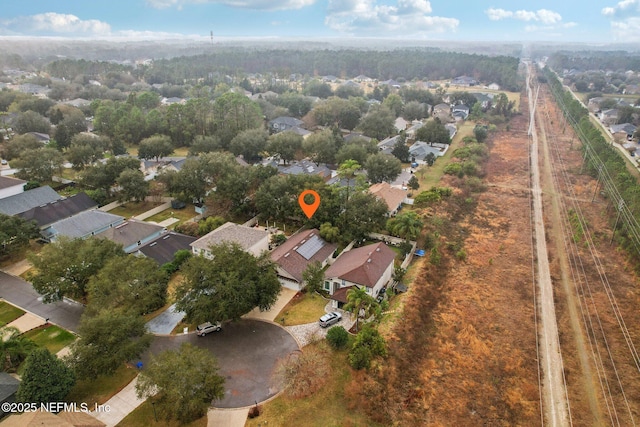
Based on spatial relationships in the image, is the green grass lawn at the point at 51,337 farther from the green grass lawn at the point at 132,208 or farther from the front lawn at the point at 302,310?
the green grass lawn at the point at 132,208

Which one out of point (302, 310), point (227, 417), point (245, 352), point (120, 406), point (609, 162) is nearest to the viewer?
point (227, 417)

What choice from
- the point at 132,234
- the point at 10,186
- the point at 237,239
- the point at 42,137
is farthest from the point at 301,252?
the point at 42,137

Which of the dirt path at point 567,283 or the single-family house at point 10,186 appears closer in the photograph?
the dirt path at point 567,283

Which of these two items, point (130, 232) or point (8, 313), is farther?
point (130, 232)

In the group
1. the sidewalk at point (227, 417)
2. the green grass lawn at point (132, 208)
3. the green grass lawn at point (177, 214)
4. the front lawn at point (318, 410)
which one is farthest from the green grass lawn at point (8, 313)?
the front lawn at point (318, 410)

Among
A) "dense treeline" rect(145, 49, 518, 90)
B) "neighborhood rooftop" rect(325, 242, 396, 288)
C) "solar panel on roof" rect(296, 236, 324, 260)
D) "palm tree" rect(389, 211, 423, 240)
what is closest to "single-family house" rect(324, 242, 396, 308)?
"neighborhood rooftop" rect(325, 242, 396, 288)

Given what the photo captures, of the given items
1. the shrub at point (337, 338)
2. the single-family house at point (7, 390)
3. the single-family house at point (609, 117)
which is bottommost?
the single-family house at point (7, 390)

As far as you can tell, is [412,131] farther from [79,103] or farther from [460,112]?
[79,103]
